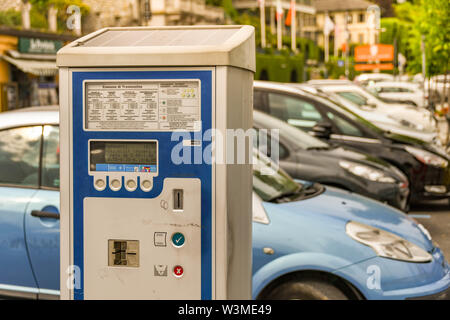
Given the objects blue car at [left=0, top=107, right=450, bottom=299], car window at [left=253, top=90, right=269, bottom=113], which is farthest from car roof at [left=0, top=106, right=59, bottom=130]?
car window at [left=253, top=90, right=269, bottom=113]

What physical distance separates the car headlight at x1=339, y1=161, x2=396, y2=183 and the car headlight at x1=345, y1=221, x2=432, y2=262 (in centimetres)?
354

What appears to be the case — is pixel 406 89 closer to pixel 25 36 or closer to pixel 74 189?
pixel 25 36

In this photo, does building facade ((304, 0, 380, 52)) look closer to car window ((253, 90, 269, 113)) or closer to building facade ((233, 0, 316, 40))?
building facade ((233, 0, 316, 40))

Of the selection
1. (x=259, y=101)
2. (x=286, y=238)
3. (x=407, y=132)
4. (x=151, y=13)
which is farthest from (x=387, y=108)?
(x=286, y=238)

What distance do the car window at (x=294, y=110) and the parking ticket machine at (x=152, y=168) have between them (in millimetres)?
6920

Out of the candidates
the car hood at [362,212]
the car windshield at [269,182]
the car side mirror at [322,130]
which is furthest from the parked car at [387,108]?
the car hood at [362,212]

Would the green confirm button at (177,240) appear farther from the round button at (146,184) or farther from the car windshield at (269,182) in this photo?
the car windshield at (269,182)

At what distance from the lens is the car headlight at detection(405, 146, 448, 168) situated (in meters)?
9.83

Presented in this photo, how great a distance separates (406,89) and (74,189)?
3009 cm

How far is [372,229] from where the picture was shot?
15.0 ft
